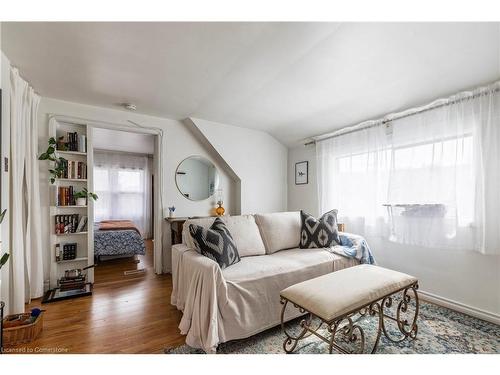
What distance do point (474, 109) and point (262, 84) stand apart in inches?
78.8

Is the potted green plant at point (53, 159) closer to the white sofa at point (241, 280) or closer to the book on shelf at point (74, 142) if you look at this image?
the book on shelf at point (74, 142)

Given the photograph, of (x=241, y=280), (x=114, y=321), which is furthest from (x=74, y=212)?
(x=241, y=280)

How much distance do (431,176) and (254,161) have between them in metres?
2.48

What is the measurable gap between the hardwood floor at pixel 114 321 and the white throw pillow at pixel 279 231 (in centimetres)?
115

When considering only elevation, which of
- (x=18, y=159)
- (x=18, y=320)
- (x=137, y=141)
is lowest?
(x=18, y=320)

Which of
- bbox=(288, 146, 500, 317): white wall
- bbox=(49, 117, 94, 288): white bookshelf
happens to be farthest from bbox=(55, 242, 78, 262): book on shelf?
bbox=(288, 146, 500, 317): white wall

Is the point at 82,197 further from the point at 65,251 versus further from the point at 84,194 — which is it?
the point at 65,251

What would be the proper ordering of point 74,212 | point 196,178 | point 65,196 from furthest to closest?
point 196,178
point 74,212
point 65,196

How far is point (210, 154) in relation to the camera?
3.82m

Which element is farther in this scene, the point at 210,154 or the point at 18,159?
the point at 210,154

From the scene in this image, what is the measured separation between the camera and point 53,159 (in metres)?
2.62

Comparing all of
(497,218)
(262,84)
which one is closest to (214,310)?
(262,84)

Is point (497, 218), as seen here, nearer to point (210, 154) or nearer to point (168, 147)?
point (210, 154)
